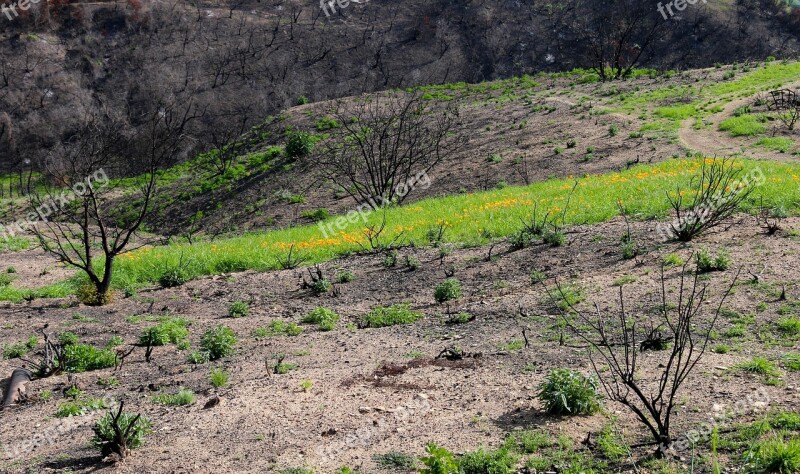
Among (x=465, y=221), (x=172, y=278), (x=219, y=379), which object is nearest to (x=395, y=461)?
(x=219, y=379)

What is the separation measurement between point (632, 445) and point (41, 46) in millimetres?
53693

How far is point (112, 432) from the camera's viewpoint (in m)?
6.32

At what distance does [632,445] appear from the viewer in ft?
19.1

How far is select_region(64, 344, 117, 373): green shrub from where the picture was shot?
9281 millimetres

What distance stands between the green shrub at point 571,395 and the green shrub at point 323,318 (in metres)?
4.87

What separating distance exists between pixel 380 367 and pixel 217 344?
2.62 metres

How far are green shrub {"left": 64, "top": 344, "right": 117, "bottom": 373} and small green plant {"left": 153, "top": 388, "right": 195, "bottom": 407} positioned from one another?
191 centimetres

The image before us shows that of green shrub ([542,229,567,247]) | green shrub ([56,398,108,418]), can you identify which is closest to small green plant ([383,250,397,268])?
green shrub ([542,229,567,247])

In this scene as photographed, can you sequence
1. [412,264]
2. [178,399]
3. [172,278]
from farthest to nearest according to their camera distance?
1. [172,278]
2. [412,264]
3. [178,399]

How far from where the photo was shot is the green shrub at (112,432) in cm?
627

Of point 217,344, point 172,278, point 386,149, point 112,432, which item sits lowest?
point 172,278

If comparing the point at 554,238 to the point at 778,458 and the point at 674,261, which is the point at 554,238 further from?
the point at 778,458

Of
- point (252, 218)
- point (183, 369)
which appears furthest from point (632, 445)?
point (252, 218)

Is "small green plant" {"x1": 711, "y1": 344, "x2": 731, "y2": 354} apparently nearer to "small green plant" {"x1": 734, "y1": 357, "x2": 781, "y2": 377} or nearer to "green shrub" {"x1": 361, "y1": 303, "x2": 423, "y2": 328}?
"small green plant" {"x1": 734, "y1": 357, "x2": 781, "y2": 377}
